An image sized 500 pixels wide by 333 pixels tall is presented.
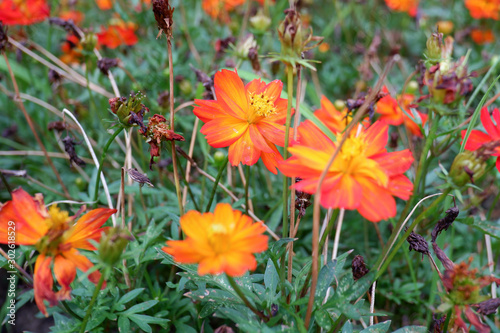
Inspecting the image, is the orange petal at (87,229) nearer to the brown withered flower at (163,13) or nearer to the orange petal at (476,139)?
the brown withered flower at (163,13)

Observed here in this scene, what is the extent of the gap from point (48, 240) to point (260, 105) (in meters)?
0.51

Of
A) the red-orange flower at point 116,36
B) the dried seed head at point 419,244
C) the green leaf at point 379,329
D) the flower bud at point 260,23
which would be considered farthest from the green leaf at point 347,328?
the red-orange flower at point 116,36

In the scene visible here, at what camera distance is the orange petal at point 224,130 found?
0.90 meters

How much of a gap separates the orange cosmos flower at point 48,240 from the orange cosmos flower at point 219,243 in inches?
7.7

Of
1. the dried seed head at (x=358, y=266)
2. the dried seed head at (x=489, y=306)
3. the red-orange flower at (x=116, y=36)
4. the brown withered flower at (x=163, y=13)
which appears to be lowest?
the dried seed head at (x=489, y=306)

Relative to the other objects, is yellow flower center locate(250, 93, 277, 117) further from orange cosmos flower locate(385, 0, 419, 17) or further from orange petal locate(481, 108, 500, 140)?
orange cosmos flower locate(385, 0, 419, 17)

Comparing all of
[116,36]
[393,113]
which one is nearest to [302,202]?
[393,113]

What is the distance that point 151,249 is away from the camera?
1.06 meters

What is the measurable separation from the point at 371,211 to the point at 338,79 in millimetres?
1437

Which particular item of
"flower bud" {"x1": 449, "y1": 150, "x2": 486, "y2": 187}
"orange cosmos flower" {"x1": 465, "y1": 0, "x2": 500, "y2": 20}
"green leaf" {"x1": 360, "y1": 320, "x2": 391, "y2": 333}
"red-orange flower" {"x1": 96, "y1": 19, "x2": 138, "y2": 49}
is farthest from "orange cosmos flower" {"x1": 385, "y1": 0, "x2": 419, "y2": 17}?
"green leaf" {"x1": 360, "y1": 320, "x2": 391, "y2": 333}

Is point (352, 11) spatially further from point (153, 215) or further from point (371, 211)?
point (371, 211)

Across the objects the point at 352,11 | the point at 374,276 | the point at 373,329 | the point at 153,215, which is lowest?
the point at 373,329

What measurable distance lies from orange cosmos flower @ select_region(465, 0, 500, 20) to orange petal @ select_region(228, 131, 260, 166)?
1.93m

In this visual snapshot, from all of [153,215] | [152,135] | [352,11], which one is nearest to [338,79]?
[352,11]
